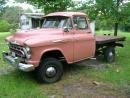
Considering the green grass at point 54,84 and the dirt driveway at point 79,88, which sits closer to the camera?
the dirt driveway at point 79,88

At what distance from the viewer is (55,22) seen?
9.91m

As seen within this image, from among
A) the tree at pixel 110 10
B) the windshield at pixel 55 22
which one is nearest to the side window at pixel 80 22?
the windshield at pixel 55 22

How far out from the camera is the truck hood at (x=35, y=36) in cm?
841

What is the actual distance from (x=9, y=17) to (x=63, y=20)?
78.9 metres

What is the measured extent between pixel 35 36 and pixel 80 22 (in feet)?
6.68

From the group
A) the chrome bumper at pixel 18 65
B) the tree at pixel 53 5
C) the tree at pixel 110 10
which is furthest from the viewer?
the tree at pixel 53 5

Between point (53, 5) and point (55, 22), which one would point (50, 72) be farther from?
point (53, 5)

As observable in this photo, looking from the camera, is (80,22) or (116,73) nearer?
(116,73)

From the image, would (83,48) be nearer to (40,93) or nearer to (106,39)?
(106,39)

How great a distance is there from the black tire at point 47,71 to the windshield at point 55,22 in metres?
1.44

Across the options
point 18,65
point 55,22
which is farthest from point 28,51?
point 55,22

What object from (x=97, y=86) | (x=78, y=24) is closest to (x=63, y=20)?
Answer: (x=78, y=24)

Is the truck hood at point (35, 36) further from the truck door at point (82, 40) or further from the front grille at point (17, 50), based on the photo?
the truck door at point (82, 40)

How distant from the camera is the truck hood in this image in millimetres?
8414
